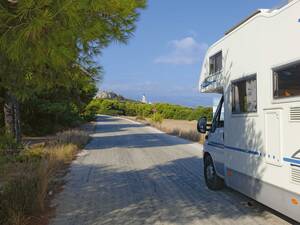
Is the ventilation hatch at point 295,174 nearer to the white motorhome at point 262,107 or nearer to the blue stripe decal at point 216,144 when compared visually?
the white motorhome at point 262,107

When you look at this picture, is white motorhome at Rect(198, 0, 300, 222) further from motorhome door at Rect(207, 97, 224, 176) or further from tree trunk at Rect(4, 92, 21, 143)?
tree trunk at Rect(4, 92, 21, 143)

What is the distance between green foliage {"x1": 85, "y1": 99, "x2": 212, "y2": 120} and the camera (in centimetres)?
6625

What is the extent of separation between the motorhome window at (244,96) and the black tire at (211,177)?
203 centimetres

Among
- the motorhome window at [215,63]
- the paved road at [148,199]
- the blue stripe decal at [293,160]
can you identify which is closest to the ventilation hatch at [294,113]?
the blue stripe decal at [293,160]

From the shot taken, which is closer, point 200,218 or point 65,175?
point 200,218

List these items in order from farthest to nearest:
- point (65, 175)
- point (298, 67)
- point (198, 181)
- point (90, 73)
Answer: point (65, 175) < point (198, 181) < point (90, 73) < point (298, 67)

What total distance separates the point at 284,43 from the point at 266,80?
78 cm

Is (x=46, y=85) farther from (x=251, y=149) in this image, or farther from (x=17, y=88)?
(x=251, y=149)

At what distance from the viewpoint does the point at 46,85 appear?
6.21m

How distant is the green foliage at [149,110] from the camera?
66250 millimetres

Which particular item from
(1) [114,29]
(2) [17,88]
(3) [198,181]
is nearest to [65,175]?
(3) [198,181]

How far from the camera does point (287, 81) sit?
18.6 feet

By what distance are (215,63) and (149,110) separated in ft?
248

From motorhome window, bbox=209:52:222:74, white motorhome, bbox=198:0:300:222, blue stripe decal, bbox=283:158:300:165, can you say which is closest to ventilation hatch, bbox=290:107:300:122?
white motorhome, bbox=198:0:300:222
